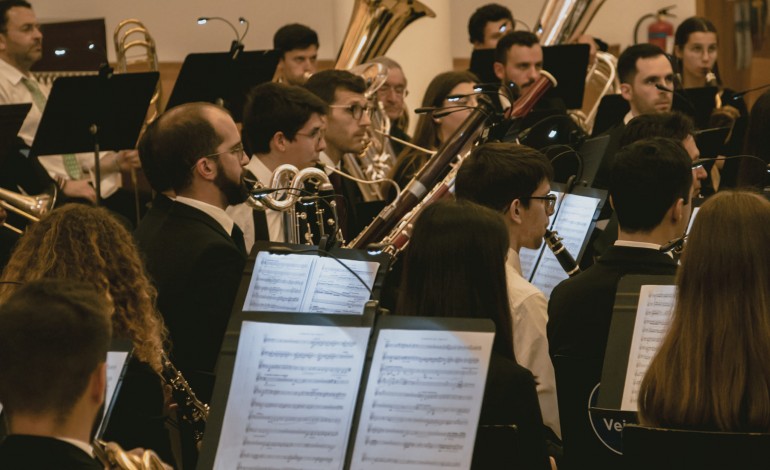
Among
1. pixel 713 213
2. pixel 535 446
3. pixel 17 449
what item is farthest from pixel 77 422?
pixel 713 213

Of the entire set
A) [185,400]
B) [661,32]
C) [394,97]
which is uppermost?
[185,400]

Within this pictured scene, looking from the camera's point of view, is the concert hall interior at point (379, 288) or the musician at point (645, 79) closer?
the concert hall interior at point (379, 288)

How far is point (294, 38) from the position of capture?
6.54 m

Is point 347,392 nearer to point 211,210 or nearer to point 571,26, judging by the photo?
point 211,210

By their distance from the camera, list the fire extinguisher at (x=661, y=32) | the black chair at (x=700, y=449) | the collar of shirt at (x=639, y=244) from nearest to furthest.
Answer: the black chair at (x=700, y=449) < the collar of shirt at (x=639, y=244) < the fire extinguisher at (x=661, y=32)

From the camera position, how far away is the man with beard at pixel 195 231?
3340mm

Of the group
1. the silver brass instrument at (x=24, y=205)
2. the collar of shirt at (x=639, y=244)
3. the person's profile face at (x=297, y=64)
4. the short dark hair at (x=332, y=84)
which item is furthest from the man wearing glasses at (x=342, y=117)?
the collar of shirt at (x=639, y=244)

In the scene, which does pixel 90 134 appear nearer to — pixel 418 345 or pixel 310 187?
pixel 310 187

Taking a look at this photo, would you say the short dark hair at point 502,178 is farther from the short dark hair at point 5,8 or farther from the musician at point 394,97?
the short dark hair at point 5,8

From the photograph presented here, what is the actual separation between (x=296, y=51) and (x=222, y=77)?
1406 mm

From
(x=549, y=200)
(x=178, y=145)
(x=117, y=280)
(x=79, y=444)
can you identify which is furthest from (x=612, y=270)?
(x=79, y=444)

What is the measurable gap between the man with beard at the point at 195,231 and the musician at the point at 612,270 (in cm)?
93

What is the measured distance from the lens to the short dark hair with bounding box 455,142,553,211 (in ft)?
11.2

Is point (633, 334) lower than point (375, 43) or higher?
higher
